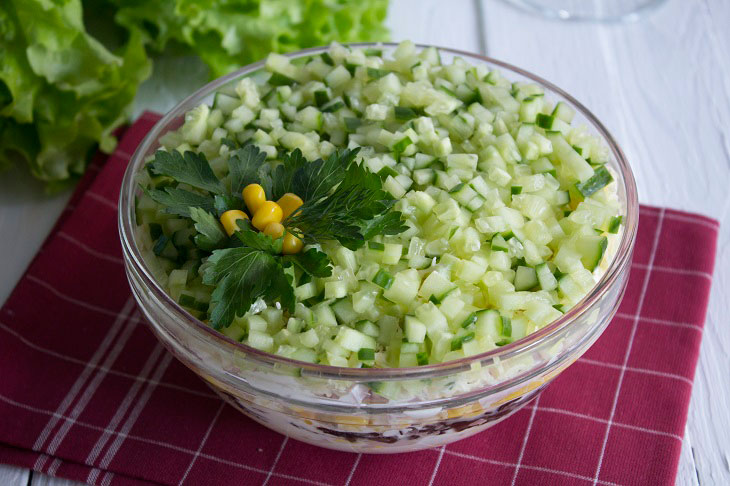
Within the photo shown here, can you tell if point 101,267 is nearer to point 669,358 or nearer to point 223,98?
point 223,98

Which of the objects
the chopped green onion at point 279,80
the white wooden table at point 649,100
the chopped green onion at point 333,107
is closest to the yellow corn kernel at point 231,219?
the chopped green onion at point 333,107

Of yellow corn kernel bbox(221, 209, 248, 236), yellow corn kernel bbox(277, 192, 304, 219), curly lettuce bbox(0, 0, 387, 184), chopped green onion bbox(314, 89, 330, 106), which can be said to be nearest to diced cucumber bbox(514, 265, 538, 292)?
yellow corn kernel bbox(277, 192, 304, 219)

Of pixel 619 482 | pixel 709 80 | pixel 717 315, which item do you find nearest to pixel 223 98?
pixel 619 482

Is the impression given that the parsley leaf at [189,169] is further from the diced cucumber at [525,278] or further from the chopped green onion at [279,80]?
the diced cucumber at [525,278]

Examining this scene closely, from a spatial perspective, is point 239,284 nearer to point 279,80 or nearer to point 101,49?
point 279,80

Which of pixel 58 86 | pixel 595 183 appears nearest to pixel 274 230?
pixel 595 183
